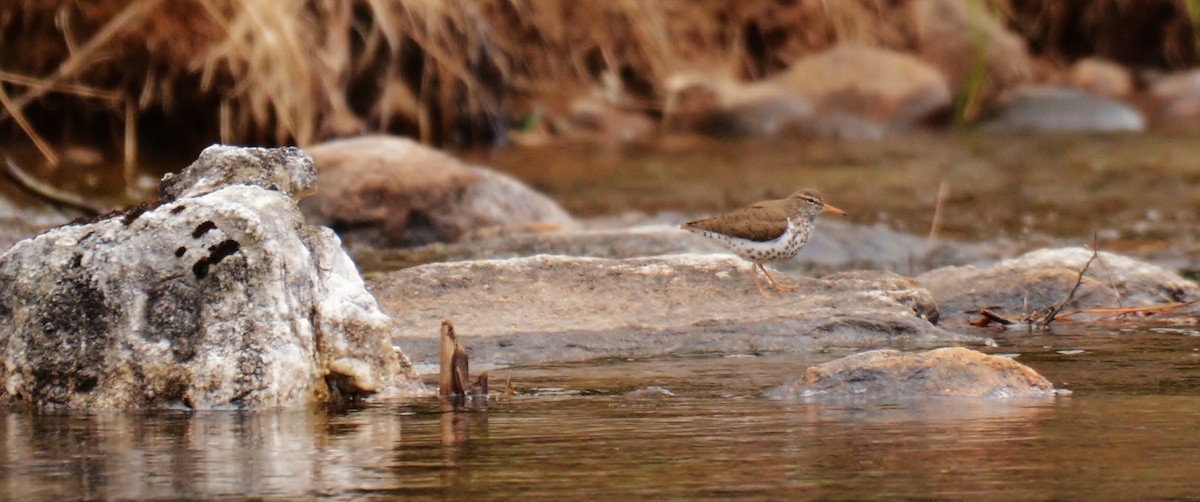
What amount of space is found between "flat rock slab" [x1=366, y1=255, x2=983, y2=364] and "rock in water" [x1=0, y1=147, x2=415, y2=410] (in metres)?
0.89

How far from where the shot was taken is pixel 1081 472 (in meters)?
3.74

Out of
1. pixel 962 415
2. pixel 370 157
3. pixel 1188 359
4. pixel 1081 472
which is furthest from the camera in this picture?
pixel 370 157

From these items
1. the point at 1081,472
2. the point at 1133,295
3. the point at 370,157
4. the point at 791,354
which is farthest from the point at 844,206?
the point at 1081,472

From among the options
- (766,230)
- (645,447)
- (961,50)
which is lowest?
(645,447)

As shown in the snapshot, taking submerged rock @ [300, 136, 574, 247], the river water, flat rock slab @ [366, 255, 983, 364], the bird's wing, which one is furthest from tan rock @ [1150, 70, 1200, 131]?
the river water

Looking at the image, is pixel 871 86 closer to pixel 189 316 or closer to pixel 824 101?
pixel 824 101

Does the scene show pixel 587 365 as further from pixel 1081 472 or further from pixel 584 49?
pixel 584 49

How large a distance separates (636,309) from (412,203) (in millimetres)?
4115

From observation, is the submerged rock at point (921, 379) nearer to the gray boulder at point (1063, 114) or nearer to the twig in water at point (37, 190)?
the twig in water at point (37, 190)

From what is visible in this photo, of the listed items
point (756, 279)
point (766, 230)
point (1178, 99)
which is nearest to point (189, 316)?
point (756, 279)

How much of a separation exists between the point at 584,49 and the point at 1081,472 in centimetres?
1484

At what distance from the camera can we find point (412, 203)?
10.6 metres

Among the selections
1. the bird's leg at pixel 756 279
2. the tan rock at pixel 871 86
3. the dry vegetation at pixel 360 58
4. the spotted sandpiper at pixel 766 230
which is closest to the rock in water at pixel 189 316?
the bird's leg at pixel 756 279

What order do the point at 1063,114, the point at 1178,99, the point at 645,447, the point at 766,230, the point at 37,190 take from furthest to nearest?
the point at 1178,99, the point at 1063,114, the point at 37,190, the point at 766,230, the point at 645,447
